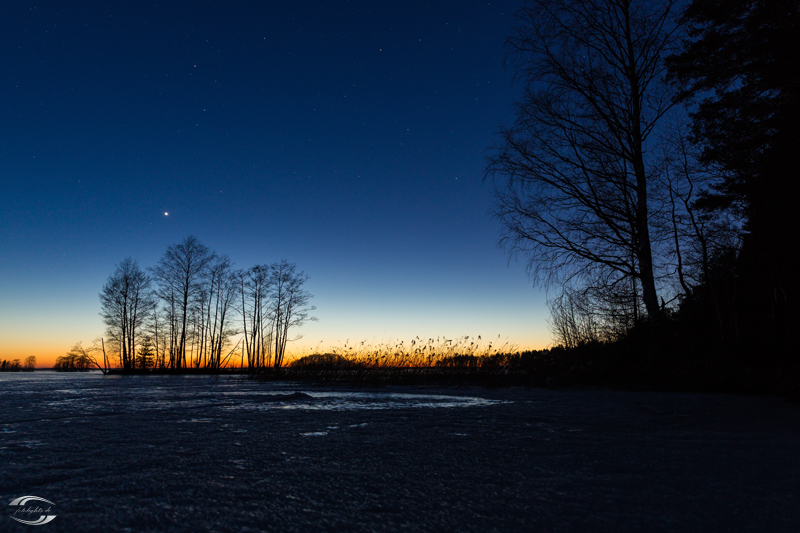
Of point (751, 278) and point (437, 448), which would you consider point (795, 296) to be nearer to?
point (751, 278)

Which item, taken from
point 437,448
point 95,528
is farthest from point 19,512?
point 437,448

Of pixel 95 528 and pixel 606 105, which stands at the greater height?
pixel 606 105

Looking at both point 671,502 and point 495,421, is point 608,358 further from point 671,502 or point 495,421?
point 671,502

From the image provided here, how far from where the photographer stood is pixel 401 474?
1.34 meters

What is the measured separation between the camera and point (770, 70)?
20.7 ft

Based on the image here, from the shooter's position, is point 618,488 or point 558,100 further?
point 558,100

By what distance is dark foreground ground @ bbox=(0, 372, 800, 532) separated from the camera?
96 cm

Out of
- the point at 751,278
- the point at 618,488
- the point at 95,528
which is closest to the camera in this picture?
the point at 95,528

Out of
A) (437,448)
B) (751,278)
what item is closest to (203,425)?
(437,448)

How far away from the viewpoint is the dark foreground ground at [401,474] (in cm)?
96

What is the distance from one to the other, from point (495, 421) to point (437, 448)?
911 millimetres

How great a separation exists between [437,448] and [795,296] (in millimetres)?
11007

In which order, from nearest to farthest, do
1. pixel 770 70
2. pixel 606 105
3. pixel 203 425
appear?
1. pixel 203 425
2. pixel 770 70
3. pixel 606 105

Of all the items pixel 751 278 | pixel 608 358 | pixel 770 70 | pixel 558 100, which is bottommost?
pixel 608 358
